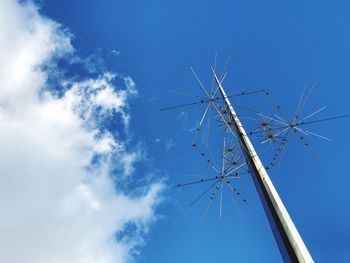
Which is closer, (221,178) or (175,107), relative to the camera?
(221,178)

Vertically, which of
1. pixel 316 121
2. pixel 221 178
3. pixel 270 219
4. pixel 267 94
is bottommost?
pixel 270 219

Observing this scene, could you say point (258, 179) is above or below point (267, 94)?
below

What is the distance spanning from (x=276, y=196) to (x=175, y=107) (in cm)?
709

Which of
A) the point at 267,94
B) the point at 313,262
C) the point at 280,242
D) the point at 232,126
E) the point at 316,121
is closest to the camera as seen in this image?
the point at 313,262

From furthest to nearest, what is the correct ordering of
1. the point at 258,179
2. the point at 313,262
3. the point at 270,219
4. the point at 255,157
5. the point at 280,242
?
the point at 255,157, the point at 258,179, the point at 270,219, the point at 280,242, the point at 313,262

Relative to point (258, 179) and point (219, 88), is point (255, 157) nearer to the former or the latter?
point (258, 179)

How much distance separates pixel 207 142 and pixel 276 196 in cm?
548

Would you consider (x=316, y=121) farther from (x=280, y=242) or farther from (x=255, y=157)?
(x=280, y=242)

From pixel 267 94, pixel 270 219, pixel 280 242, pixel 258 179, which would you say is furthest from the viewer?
pixel 267 94

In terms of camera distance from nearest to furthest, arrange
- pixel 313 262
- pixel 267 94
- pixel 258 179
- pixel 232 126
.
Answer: pixel 313 262
pixel 258 179
pixel 232 126
pixel 267 94

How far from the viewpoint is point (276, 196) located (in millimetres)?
8781

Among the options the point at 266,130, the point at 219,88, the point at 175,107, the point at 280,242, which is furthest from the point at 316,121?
the point at 280,242

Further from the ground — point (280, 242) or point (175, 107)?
point (175, 107)

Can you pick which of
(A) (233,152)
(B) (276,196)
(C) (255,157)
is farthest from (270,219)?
(A) (233,152)
